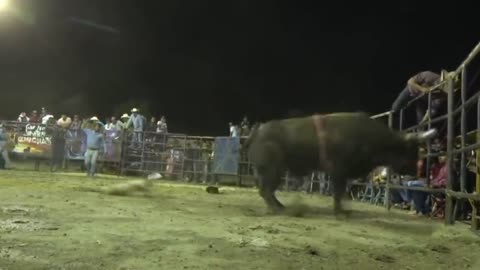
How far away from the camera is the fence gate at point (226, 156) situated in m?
21.4

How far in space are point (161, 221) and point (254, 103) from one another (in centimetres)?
3314

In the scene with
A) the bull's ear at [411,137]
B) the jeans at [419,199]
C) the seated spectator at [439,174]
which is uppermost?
the bull's ear at [411,137]

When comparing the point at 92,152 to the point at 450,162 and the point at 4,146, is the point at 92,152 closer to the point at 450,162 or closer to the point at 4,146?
the point at 4,146

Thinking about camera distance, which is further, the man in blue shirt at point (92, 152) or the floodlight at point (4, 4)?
the floodlight at point (4, 4)

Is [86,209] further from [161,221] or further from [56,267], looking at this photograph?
[56,267]

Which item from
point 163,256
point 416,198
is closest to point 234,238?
point 163,256

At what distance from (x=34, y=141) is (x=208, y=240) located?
1862 centimetres

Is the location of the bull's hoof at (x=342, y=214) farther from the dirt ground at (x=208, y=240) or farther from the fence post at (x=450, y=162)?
the fence post at (x=450, y=162)

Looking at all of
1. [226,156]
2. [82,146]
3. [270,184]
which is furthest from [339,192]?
[82,146]

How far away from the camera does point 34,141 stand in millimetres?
23047

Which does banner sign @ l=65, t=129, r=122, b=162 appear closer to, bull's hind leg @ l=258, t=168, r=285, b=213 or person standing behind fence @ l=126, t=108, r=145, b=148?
person standing behind fence @ l=126, t=108, r=145, b=148

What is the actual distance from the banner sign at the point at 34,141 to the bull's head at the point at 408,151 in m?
16.2

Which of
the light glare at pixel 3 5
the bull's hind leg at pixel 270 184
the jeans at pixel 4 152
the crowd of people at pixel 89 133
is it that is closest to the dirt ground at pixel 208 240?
the bull's hind leg at pixel 270 184

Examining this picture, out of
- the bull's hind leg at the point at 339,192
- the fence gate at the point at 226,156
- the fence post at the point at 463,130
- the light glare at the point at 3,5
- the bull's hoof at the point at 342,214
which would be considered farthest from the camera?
the light glare at the point at 3,5
